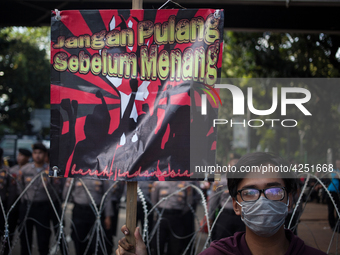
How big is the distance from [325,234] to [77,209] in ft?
14.0

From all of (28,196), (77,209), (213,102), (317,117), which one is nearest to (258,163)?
(213,102)

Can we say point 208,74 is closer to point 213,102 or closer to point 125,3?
point 213,102

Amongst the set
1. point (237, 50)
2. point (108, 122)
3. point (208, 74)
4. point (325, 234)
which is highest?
point (237, 50)

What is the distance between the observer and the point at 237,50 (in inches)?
632

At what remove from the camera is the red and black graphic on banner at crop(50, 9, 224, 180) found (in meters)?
2.56

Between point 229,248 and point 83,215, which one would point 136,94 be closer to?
point 229,248

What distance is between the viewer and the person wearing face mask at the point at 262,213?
6.51 ft

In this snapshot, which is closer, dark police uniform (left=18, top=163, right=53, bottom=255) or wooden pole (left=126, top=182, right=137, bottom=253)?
wooden pole (left=126, top=182, right=137, bottom=253)

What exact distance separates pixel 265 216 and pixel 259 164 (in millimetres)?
310

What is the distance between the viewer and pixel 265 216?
1.97 meters

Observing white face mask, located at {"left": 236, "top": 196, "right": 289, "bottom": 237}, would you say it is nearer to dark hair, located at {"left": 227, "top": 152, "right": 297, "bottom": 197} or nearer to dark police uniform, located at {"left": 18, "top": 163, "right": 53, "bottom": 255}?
dark hair, located at {"left": 227, "top": 152, "right": 297, "bottom": 197}

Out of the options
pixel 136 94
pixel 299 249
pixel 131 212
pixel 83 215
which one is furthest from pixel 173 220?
pixel 299 249

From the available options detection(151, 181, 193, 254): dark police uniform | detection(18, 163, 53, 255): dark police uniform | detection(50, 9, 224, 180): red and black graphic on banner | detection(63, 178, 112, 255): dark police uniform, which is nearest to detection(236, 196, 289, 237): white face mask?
detection(50, 9, 224, 180): red and black graphic on banner

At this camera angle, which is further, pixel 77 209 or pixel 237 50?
pixel 237 50
